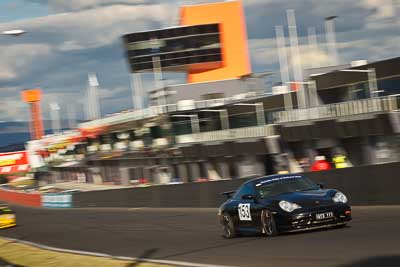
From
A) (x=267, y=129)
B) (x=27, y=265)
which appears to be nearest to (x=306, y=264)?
(x=27, y=265)

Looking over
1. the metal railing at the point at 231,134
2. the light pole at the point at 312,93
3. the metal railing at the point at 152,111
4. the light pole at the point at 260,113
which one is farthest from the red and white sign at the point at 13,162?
the light pole at the point at 312,93

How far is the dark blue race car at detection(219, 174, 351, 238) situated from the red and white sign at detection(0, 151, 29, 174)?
137 m

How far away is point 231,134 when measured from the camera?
185ft

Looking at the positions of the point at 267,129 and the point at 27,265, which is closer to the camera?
the point at 27,265

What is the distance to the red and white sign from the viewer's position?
484 feet

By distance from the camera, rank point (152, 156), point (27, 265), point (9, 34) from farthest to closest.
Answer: point (152, 156), point (9, 34), point (27, 265)

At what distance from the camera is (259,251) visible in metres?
12.2

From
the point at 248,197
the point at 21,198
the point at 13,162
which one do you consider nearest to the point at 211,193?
the point at 248,197

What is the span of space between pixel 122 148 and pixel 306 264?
76898mm

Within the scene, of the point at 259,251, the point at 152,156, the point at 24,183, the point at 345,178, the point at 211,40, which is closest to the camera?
the point at 259,251

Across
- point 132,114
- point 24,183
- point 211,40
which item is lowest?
point 24,183

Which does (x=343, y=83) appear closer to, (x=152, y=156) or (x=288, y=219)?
(x=152, y=156)

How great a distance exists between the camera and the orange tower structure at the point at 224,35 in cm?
10119

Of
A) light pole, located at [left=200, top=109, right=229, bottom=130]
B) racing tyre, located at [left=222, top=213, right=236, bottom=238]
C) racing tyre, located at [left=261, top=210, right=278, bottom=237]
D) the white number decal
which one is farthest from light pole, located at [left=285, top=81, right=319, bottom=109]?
racing tyre, located at [left=261, top=210, right=278, bottom=237]
